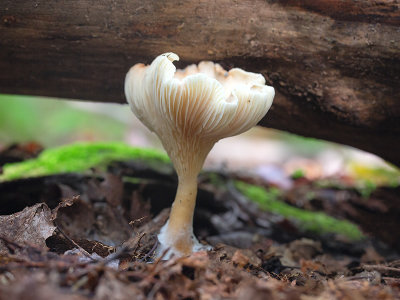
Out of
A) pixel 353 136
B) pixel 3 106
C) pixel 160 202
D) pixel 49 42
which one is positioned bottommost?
pixel 3 106

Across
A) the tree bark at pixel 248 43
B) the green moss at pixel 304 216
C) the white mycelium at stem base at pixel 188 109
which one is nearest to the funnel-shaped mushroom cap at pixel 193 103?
the white mycelium at stem base at pixel 188 109

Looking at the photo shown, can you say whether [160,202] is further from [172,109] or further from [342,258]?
[342,258]

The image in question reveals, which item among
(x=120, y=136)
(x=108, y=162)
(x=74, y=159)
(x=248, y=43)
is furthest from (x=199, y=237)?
(x=120, y=136)

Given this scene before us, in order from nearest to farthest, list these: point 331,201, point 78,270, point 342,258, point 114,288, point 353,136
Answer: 1. point 114,288
2. point 78,270
3. point 353,136
4. point 342,258
5. point 331,201

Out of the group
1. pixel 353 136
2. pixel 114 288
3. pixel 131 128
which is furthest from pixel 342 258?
pixel 131 128

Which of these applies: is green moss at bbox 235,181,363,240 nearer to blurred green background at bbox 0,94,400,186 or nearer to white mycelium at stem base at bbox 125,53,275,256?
white mycelium at stem base at bbox 125,53,275,256

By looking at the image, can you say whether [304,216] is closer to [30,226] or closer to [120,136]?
[30,226]
